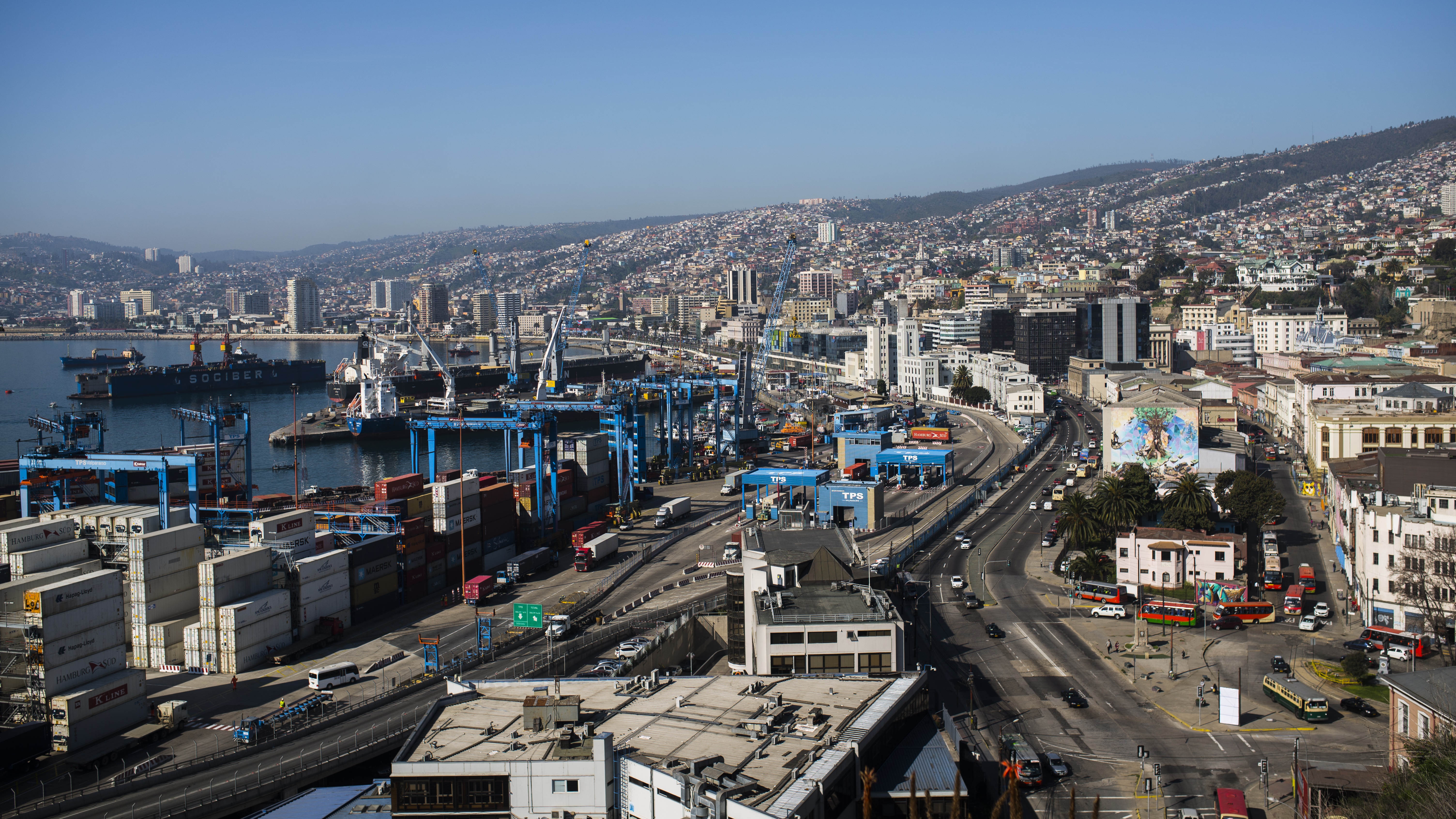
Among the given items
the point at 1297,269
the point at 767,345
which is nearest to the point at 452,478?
the point at 767,345

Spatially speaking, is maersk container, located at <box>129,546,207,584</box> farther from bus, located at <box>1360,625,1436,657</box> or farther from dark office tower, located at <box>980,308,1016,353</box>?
dark office tower, located at <box>980,308,1016,353</box>

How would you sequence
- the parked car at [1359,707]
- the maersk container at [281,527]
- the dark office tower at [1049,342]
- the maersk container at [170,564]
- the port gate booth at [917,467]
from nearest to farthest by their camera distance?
the parked car at [1359,707]
the maersk container at [170,564]
the maersk container at [281,527]
the port gate booth at [917,467]
the dark office tower at [1049,342]

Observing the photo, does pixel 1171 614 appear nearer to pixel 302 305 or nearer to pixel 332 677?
pixel 332 677

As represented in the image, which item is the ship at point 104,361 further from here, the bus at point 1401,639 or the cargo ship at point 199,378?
the bus at point 1401,639

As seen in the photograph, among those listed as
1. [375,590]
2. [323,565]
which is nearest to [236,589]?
[323,565]

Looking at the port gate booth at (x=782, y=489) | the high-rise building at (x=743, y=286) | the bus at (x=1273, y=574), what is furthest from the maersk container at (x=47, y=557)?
the high-rise building at (x=743, y=286)

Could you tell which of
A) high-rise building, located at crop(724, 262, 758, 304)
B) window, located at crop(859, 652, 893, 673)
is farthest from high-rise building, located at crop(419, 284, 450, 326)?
window, located at crop(859, 652, 893, 673)
